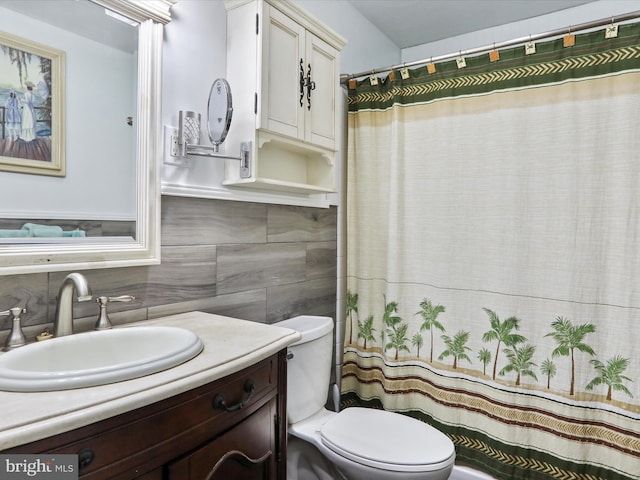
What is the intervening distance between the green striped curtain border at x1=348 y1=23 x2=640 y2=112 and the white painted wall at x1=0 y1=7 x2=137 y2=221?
1.22m

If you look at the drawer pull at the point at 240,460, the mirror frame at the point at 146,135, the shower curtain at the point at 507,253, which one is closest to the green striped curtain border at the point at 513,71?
the shower curtain at the point at 507,253

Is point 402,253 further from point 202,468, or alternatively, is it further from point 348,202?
point 202,468

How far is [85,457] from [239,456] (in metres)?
0.41

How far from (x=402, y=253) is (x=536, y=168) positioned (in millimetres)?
684

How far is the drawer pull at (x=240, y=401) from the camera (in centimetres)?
88

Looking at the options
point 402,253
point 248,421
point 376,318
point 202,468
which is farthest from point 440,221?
point 202,468

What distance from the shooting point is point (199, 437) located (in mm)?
845

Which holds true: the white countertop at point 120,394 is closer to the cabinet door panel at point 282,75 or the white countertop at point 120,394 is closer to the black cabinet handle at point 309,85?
the cabinet door panel at point 282,75

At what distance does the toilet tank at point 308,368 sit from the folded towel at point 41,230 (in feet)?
2.74

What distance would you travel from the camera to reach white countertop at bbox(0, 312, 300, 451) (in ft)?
1.94

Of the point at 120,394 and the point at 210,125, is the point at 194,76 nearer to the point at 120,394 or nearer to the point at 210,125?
the point at 210,125

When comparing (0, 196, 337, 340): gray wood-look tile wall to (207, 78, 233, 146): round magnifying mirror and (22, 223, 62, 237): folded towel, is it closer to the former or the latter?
(22, 223, 62, 237): folded towel

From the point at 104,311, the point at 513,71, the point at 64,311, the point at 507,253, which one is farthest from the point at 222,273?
the point at 513,71

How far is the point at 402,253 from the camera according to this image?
195 centimetres
